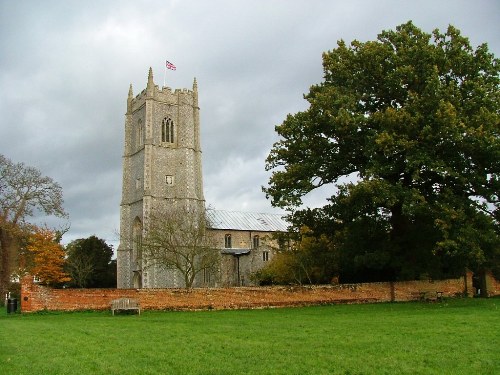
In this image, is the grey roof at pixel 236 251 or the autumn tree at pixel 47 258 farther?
the grey roof at pixel 236 251

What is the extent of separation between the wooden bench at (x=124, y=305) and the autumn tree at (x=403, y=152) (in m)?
9.17

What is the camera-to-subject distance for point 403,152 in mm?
24750

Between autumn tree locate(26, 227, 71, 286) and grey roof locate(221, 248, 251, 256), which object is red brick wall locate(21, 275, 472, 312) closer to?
autumn tree locate(26, 227, 71, 286)

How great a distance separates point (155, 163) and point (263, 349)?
171 ft

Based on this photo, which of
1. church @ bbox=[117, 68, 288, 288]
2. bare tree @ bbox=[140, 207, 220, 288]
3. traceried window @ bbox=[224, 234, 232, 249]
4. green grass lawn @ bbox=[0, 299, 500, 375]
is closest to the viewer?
green grass lawn @ bbox=[0, 299, 500, 375]

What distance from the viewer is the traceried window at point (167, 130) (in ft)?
206

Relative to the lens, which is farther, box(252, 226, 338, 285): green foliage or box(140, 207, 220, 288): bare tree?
box(140, 207, 220, 288): bare tree

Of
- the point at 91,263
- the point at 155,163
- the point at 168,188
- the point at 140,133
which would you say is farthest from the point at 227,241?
the point at 140,133

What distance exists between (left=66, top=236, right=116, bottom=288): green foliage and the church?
3863mm

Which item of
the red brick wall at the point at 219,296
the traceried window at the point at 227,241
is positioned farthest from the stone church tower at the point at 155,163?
the red brick wall at the point at 219,296

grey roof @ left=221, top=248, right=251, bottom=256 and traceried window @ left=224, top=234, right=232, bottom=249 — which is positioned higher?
traceried window @ left=224, top=234, right=232, bottom=249

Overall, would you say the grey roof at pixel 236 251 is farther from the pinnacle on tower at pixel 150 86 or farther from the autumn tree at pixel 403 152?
the autumn tree at pixel 403 152

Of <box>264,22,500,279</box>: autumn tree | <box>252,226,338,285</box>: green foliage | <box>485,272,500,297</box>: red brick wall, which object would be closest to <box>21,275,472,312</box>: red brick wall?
<box>264,22,500,279</box>: autumn tree

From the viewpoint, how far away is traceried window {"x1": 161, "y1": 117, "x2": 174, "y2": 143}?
62656 millimetres
